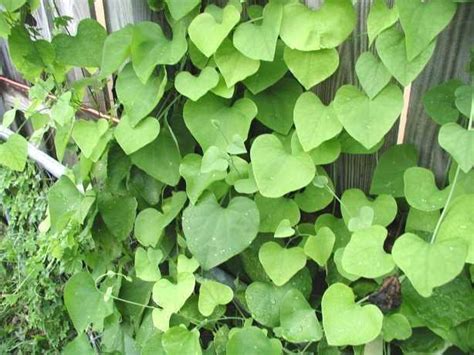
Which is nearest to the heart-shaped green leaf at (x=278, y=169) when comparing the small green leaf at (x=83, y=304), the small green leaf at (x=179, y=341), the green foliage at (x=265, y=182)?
the green foliage at (x=265, y=182)

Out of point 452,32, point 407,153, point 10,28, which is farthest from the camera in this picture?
point 10,28

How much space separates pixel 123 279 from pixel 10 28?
652 millimetres

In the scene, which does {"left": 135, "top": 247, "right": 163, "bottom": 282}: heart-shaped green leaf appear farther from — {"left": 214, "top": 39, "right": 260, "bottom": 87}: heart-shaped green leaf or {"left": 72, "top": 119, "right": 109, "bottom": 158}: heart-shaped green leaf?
{"left": 214, "top": 39, "right": 260, "bottom": 87}: heart-shaped green leaf

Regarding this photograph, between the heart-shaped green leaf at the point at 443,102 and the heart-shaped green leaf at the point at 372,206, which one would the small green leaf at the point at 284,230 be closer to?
the heart-shaped green leaf at the point at 372,206

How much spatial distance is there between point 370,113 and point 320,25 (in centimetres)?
17

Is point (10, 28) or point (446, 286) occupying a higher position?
point (10, 28)

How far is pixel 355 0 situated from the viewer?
2.78 feet

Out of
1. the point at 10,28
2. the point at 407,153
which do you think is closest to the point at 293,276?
the point at 407,153

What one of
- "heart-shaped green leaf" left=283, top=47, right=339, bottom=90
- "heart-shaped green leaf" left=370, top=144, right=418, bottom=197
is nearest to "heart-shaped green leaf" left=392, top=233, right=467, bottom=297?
"heart-shaped green leaf" left=370, top=144, right=418, bottom=197

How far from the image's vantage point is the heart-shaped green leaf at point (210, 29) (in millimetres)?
872

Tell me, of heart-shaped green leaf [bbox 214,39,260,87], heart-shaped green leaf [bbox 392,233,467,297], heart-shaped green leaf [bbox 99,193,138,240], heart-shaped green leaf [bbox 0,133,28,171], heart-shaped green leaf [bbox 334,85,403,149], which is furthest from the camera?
heart-shaped green leaf [bbox 99,193,138,240]

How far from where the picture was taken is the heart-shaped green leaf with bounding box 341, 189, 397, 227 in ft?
3.00

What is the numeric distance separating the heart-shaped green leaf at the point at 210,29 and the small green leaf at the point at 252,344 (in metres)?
0.54

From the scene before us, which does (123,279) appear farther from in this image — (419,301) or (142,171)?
(419,301)
